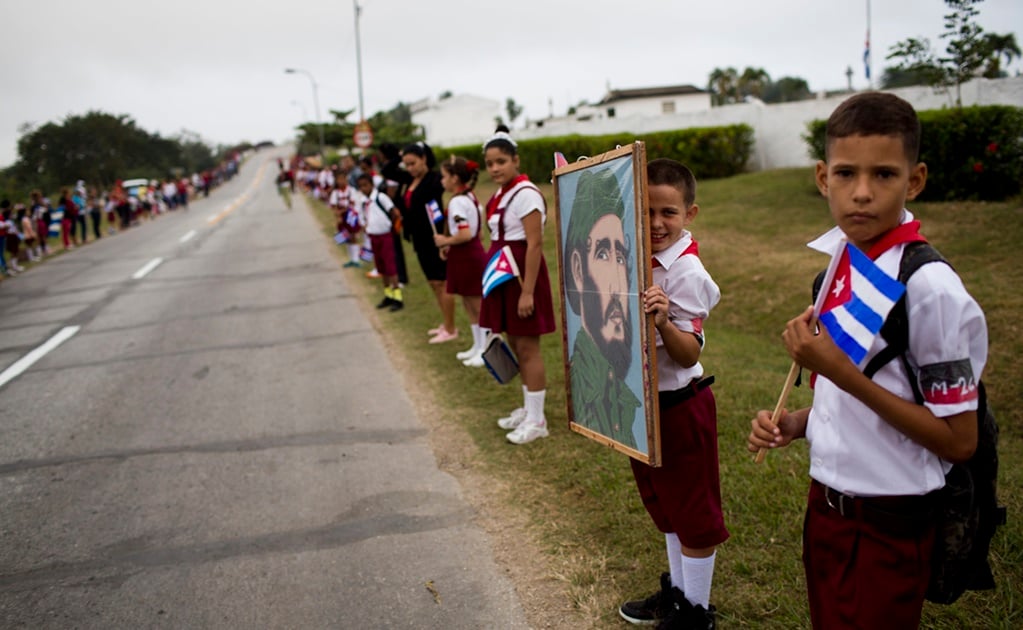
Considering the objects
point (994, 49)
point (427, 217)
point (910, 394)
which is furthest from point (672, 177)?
point (994, 49)

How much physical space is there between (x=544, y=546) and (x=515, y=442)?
1.41 meters

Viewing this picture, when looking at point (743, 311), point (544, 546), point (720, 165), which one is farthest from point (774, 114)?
point (544, 546)

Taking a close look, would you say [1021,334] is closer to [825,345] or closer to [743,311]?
[743,311]

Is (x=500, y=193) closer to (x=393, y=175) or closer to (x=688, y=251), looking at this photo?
(x=688, y=251)

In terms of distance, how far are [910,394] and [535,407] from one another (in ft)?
11.5

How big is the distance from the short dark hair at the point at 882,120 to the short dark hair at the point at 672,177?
2.75 ft

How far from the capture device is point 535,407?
5.13 m

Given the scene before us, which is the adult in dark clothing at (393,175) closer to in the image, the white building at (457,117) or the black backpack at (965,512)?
the black backpack at (965,512)

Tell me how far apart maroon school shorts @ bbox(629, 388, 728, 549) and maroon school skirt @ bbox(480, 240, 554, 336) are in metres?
2.32

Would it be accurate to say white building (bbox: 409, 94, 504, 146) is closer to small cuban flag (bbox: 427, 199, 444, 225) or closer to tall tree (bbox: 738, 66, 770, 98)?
tall tree (bbox: 738, 66, 770, 98)

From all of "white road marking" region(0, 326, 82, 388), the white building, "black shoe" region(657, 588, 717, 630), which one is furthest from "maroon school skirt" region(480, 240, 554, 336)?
the white building

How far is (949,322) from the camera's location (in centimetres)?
162

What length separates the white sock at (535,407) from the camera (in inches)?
202

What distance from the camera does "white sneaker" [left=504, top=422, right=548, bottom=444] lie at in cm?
502
